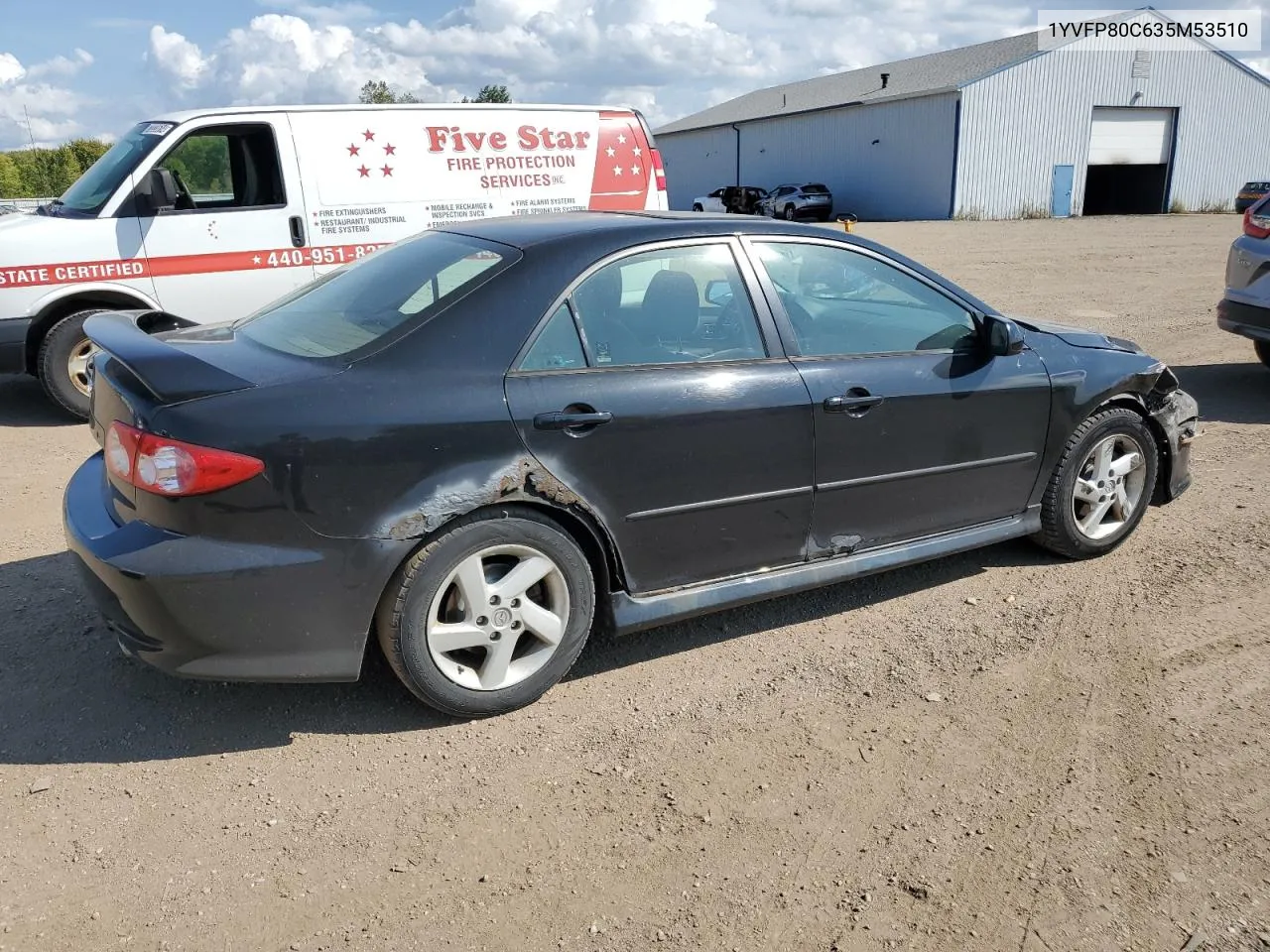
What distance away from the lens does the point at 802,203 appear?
1494 inches

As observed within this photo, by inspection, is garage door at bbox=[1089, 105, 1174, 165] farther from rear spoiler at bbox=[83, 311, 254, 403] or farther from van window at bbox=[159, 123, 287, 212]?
rear spoiler at bbox=[83, 311, 254, 403]

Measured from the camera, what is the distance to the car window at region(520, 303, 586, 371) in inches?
131

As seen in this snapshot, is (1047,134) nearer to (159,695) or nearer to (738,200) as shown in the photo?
(738,200)

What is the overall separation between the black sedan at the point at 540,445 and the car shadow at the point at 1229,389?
3.89 meters

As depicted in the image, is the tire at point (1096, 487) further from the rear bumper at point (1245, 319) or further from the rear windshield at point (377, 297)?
the rear bumper at point (1245, 319)

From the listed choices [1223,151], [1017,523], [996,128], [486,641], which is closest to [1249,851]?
Answer: [1017,523]

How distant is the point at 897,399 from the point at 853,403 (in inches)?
8.9

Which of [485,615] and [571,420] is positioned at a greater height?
[571,420]

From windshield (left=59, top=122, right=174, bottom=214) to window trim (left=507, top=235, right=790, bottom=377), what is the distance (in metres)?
5.31

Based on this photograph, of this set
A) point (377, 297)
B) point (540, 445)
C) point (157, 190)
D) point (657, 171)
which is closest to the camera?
point (540, 445)

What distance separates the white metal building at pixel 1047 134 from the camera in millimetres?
37031

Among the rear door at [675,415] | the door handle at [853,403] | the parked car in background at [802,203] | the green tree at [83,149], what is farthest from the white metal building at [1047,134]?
the rear door at [675,415]

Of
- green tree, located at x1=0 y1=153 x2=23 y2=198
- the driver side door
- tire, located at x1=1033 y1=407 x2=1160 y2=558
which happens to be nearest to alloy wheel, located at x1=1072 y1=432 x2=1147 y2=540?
tire, located at x1=1033 y1=407 x2=1160 y2=558

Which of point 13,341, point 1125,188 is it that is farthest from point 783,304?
point 1125,188
